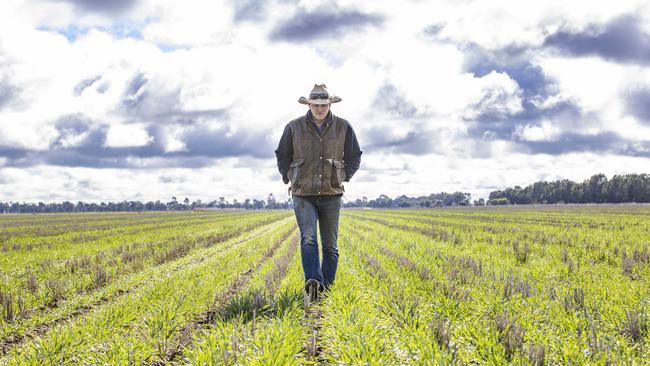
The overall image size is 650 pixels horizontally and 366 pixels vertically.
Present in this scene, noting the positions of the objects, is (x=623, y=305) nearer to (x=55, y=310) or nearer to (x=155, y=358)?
(x=155, y=358)

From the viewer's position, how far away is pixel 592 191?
130125mm

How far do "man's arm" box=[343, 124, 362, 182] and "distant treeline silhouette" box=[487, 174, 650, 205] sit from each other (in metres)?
135

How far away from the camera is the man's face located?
→ 591 centimetres

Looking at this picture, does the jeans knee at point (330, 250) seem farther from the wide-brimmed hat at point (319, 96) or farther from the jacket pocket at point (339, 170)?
the wide-brimmed hat at point (319, 96)

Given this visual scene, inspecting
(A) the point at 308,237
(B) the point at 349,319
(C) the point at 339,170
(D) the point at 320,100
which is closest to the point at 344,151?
(C) the point at 339,170

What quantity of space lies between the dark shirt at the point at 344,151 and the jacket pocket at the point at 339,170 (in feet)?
0.71

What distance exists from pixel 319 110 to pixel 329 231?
1.68 meters

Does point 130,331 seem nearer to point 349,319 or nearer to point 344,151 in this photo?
point 349,319

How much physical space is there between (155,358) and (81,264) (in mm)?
9257

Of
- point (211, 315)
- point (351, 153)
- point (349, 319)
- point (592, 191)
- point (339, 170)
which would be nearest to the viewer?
point (349, 319)

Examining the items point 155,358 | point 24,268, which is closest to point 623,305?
point 155,358

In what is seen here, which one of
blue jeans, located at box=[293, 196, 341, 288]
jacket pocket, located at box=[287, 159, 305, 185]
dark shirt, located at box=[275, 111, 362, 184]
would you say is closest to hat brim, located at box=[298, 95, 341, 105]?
dark shirt, located at box=[275, 111, 362, 184]

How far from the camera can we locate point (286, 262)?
10.7 metres

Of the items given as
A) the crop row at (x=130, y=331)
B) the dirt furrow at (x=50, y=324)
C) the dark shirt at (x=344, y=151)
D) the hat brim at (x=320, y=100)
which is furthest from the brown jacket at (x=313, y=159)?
the dirt furrow at (x=50, y=324)
